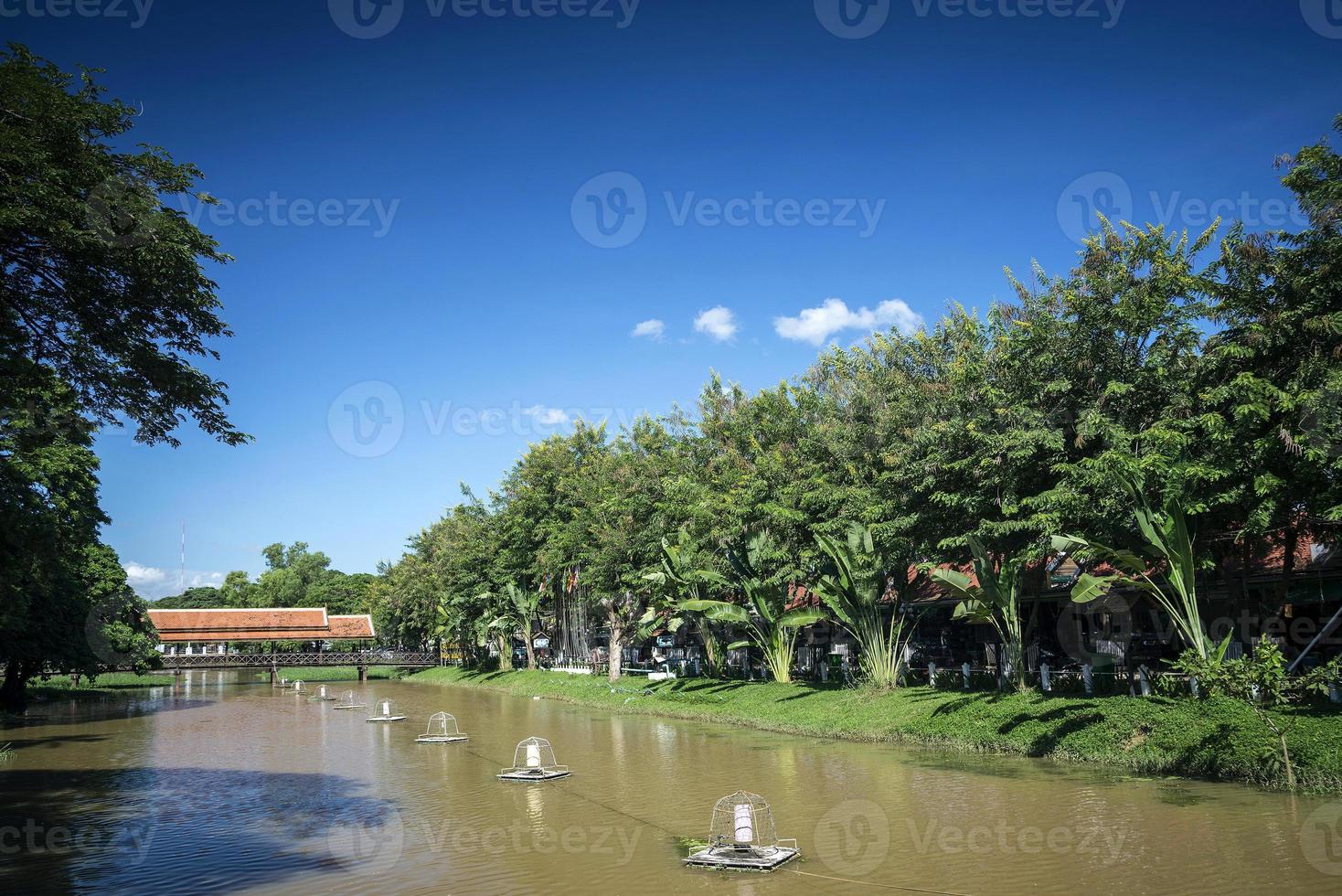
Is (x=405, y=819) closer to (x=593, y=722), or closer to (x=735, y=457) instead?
(x=593, y=722)

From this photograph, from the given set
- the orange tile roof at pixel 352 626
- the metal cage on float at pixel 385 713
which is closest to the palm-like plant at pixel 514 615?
the metal cage on float at pixel 385 713

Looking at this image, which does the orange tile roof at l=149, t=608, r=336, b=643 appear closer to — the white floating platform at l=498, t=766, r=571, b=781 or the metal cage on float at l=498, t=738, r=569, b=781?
the metal cage on float at l=498, t=738, r=569, b=781

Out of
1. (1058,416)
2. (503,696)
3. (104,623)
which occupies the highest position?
(1058,416)

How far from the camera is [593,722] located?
103 feet

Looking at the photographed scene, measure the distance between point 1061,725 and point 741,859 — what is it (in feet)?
35.1

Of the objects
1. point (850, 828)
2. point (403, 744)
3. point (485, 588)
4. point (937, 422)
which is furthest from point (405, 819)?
point (485, 588)

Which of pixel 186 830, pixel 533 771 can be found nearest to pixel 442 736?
pixel 533 771

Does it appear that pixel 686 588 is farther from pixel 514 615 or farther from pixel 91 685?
pixel 91 685

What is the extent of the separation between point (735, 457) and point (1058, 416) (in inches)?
562

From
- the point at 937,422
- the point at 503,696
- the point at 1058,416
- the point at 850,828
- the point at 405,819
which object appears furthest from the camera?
the point at 503,696

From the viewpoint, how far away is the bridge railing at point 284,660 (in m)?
60.6

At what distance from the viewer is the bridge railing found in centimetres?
6056

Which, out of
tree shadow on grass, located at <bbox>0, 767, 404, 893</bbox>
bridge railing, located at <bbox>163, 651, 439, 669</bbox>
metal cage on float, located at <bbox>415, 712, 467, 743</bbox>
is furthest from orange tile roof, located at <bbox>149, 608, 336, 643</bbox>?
tree shadow on grass, located at <bbox>0, 767, 404, 893</bbox>

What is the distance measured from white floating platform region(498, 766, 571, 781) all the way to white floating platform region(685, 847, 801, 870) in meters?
8.02
